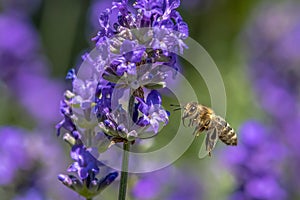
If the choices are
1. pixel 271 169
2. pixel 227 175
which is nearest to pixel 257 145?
pixel 271 169

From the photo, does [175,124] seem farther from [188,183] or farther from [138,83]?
[138,83]

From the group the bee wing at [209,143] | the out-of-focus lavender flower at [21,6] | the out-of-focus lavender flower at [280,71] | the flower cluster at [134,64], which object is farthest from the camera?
the out-of-focus lavender flower at [21,6]

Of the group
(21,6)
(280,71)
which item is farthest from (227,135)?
(21,6)

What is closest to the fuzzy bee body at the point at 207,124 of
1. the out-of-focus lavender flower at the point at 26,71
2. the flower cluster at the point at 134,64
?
the flower cluster at the point at 134,64

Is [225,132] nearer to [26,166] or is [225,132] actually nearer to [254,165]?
[254,165]

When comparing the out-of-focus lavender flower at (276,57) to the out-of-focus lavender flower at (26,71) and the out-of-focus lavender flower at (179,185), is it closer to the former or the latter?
the out-of-focus lavender flower at (179,185)

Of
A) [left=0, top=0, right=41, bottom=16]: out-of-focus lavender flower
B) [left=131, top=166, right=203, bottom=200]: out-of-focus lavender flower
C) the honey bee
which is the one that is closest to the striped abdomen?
the honey bee
